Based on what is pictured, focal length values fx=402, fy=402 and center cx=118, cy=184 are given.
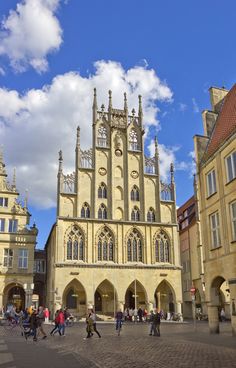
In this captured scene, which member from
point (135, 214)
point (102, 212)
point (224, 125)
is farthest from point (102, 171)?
point (224, 125)

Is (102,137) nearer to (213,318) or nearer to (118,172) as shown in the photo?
(118,172)

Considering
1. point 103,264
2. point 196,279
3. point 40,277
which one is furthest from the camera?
point 40,277

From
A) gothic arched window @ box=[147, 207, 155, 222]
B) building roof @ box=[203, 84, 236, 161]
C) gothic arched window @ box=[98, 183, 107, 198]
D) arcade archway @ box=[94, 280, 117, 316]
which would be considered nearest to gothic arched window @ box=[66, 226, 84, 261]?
arcade archway @ box=[94, 280, 117, 316]

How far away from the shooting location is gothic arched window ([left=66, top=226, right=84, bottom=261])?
A: 4228 cm

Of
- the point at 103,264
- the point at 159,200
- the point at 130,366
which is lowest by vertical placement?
the point at 130,366

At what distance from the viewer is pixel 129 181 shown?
46.5 m

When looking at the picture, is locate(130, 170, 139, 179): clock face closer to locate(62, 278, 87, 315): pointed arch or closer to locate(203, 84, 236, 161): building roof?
locate(62, 278, 87, 315): pointed arch

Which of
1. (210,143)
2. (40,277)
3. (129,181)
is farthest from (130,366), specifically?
(40,277)

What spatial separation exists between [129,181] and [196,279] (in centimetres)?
1523

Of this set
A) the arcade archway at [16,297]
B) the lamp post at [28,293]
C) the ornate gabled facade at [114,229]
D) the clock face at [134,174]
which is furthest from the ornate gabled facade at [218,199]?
the arcade archway at [16,297]

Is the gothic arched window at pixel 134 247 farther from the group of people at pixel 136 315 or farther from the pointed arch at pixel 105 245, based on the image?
the group of people at pixel 136 315

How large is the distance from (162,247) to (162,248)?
12cm

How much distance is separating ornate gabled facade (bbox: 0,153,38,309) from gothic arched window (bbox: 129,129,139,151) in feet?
47.8

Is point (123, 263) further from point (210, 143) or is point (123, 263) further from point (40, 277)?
point (210, 143)
